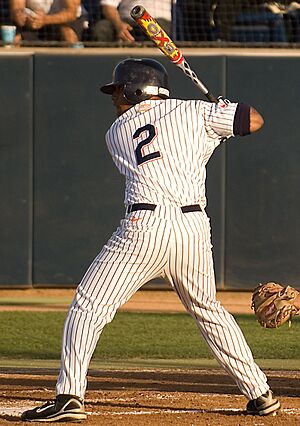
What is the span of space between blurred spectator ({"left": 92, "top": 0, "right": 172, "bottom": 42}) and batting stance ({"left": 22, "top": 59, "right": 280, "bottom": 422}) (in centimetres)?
661

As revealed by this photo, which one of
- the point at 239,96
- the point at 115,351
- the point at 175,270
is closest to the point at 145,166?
the point at 175,270

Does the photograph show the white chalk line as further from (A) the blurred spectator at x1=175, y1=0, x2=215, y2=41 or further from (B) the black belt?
(A) the blurred spectator at x1=175, y1=0, x2=215, y2=41

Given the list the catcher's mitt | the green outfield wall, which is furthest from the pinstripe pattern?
the green outfield wall

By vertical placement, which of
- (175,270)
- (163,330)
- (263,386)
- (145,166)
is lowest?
(163,330)

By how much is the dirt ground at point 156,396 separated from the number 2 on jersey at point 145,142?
4.01ft

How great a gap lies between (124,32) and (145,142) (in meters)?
A: 6.90

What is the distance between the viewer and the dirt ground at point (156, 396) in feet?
17.6

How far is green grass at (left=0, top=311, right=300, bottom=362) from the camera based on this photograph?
27.8ft

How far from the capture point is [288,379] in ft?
22.7

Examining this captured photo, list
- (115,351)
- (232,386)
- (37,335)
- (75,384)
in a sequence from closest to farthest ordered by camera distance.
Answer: (75,384), (232,386), (115,351), (37,335)

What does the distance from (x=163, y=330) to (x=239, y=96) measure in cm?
304

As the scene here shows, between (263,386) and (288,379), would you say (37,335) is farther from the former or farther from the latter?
(263,386)

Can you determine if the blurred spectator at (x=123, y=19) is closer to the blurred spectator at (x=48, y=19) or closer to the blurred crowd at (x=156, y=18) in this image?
the blurred crowd at (x=156, y=18)

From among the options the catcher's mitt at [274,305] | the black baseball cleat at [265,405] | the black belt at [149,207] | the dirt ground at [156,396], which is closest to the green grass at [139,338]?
the dirt ground at [156,396]
